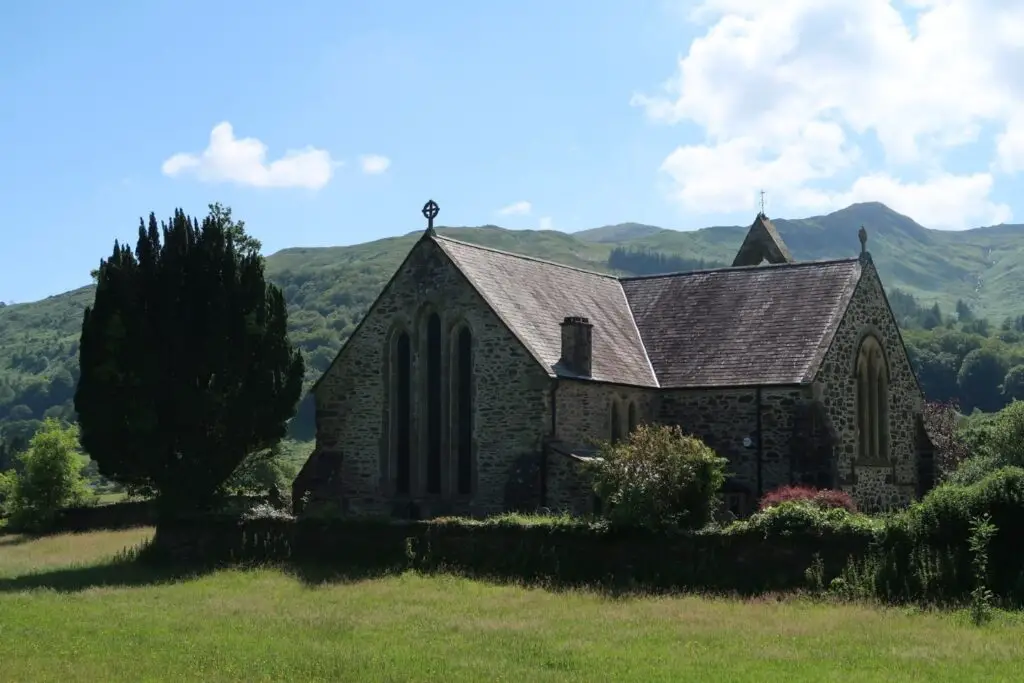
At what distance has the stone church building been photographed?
3688 centimetres

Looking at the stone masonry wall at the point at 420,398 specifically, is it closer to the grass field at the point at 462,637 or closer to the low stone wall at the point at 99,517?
the grass field at the point at 462,637

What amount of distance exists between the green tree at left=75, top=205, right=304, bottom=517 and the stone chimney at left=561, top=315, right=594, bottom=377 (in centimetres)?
838

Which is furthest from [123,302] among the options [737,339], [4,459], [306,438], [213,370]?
[306,438]

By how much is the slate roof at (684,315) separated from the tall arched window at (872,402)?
2.35 m

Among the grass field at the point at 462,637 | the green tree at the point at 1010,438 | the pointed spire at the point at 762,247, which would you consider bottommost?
the grass field at the point at 462,637

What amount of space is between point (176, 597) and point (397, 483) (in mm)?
12918

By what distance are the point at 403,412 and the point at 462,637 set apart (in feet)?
62.8

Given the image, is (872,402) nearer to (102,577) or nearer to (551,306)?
(551,306)

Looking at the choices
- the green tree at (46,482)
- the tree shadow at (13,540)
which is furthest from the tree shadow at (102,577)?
the green tree at (46,482)

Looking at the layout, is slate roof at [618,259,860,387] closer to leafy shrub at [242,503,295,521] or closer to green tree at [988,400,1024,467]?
green tree at [988,400,1024,467]

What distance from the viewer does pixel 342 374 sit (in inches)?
1586

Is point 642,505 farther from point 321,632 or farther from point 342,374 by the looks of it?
point 342,374

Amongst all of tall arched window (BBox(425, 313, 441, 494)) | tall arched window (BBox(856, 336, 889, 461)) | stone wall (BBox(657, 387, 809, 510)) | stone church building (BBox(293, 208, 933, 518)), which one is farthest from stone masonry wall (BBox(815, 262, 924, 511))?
tall arched window (BBox(425, 313, 441, 494))

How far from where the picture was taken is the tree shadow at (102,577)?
29.1m
